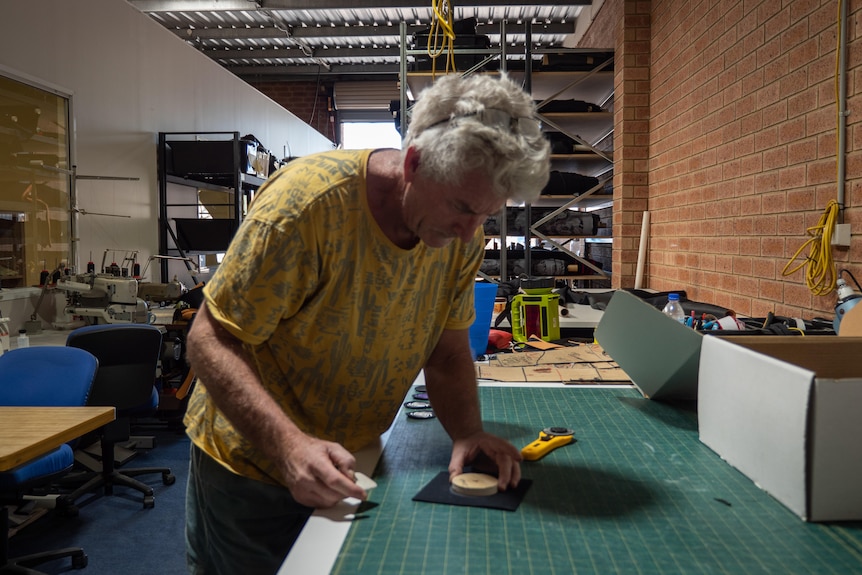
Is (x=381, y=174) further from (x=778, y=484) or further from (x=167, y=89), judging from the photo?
→ (x=167, y=89)

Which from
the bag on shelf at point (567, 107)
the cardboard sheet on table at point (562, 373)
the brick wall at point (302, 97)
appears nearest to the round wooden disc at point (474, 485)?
the cardboard sheet on table at point (562, 373)

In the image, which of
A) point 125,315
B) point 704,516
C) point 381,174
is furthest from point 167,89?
point 704,516

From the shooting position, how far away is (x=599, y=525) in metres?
0.88

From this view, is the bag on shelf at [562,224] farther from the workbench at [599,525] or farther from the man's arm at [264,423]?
the man's arm at [264,423]

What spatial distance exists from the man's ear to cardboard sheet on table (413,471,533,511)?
49 cm

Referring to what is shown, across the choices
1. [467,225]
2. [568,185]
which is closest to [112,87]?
[568,185]

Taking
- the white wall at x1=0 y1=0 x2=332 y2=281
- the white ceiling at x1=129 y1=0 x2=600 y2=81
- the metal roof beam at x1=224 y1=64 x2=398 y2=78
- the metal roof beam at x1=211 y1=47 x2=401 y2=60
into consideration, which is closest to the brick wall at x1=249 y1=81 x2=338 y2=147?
the metal roof beam at x1=224 y1=64 x2=398 y2=78

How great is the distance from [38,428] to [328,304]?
1.52 metres

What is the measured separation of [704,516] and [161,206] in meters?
→ 5.53

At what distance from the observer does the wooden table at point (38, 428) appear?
184cm

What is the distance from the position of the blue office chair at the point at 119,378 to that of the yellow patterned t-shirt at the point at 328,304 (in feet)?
7.40

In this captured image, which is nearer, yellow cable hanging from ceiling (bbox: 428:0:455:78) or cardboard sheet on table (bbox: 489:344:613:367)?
cardboard sheet on table (bbox: 489:344:613:367)

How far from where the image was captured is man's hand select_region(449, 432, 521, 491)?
3.34 ft

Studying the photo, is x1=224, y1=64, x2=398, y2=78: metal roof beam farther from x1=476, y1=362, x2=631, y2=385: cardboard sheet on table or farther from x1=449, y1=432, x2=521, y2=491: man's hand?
x1=449, y1=432, x2=521, y2=491: man's hand
